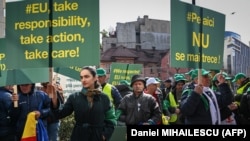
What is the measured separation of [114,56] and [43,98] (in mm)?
60104

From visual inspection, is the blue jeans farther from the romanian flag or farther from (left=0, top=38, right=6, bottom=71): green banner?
the romanian flag

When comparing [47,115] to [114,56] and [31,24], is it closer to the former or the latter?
[31,24]

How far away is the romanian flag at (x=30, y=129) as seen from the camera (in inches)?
259

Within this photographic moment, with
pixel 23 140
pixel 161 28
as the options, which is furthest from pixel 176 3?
pixel 161 28

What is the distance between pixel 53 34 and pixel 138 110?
1560 mm

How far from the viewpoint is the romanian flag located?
259 inches

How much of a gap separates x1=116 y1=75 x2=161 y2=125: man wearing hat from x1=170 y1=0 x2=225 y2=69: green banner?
1.98 ft

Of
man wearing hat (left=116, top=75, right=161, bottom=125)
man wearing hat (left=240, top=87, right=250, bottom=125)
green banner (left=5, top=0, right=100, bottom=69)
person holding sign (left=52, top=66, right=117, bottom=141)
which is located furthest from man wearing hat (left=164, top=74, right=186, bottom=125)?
person holding sign (left=52, top=66, right=117, bottom=141)

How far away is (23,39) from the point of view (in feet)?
24.2

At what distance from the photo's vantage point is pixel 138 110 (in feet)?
24.0

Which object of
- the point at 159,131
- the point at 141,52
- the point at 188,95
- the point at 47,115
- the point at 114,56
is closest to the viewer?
the point at 159,131

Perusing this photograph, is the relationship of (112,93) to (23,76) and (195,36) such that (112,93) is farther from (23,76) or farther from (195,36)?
(23,76)

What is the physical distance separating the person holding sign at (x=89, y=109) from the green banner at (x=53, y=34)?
3.60 ft

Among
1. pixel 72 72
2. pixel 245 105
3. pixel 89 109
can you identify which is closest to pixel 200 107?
pixel 89 109
